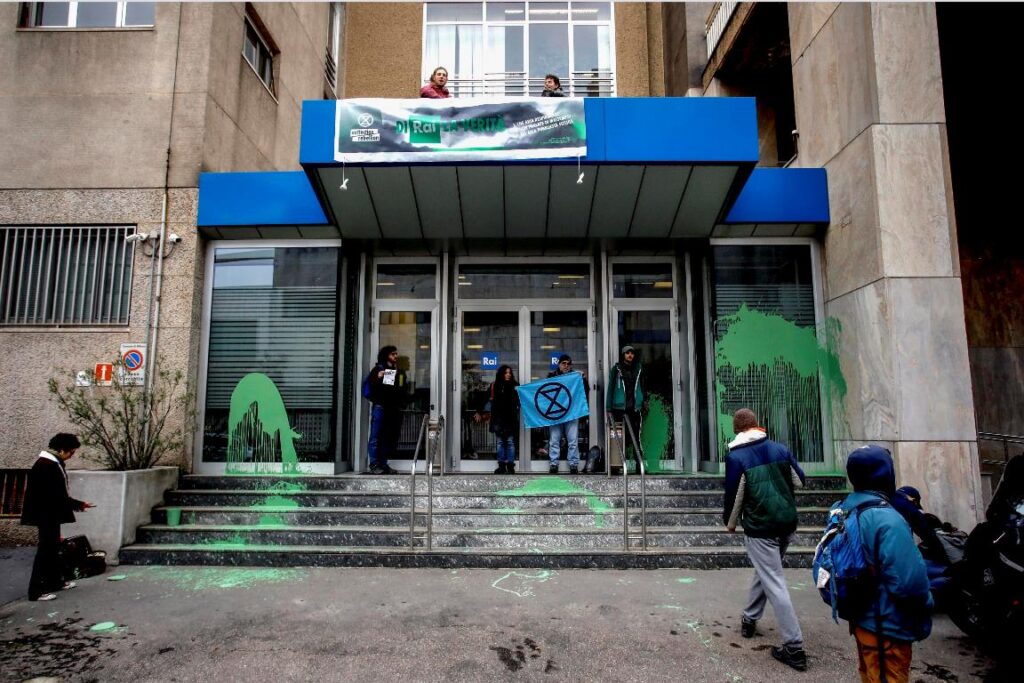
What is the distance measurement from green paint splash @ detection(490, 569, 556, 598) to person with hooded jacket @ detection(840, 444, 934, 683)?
3120 mm

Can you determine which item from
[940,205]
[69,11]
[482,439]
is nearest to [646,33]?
[940,205]

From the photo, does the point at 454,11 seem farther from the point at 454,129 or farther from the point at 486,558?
the point at 486,558

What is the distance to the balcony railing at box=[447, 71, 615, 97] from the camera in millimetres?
12023

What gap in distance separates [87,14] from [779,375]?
37.1ft

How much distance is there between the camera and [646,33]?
12844 millimetres

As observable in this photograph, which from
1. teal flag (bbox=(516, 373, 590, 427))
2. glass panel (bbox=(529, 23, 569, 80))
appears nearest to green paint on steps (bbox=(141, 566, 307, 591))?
teal flag (bbox=(516, 373, 590, 427))

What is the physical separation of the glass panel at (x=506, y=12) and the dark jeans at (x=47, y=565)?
38.0 ft

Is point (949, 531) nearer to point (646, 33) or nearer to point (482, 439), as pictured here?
point (482, 439)

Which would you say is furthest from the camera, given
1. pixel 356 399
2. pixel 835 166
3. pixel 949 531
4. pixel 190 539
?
pixel 356 399

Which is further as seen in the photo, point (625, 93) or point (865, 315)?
point (625, 93)

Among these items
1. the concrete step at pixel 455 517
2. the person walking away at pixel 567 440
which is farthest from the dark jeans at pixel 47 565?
the person walking away at pixel 567 440

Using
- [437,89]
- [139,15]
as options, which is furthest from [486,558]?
[139,15]

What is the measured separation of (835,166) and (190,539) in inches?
375

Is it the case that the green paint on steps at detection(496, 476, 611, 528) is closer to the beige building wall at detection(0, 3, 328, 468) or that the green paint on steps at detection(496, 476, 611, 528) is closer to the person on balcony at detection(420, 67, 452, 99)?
the beige building wall at detection(0, 3, 328, 468)
